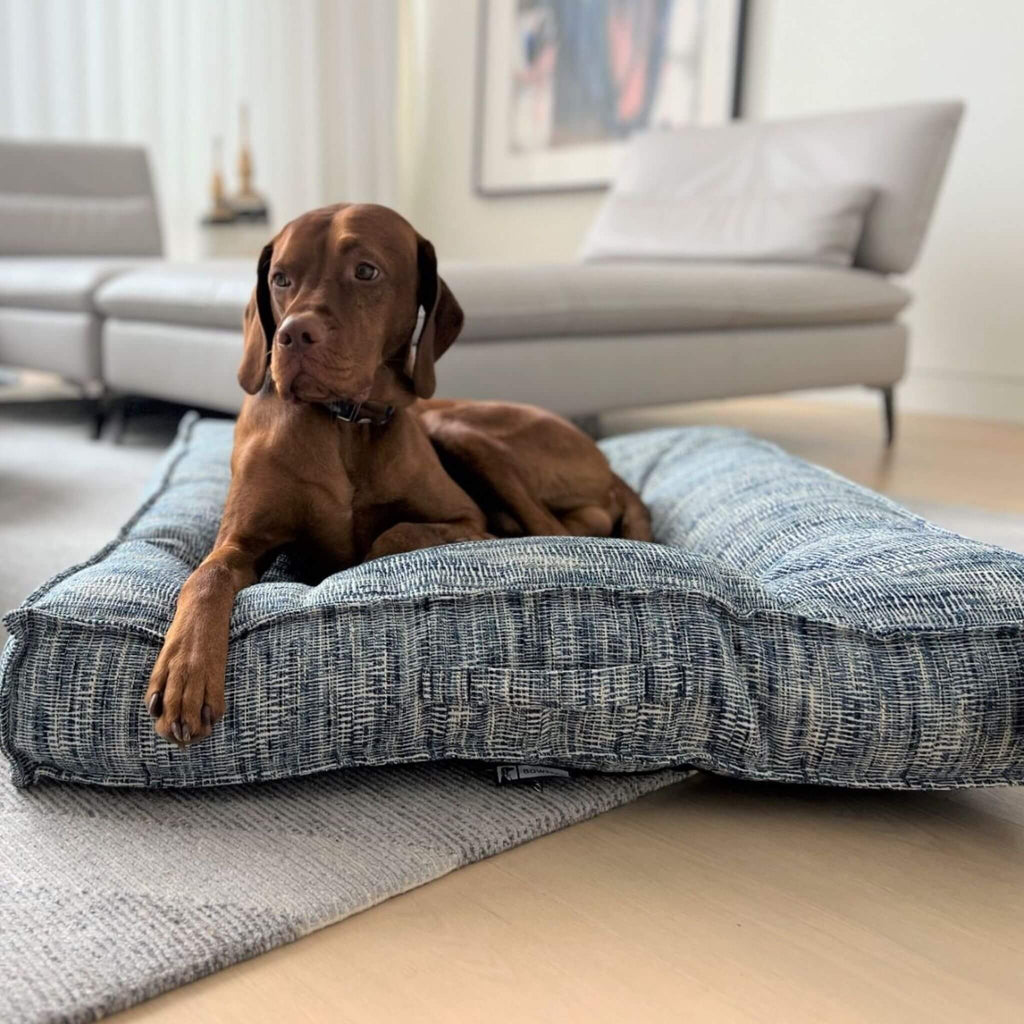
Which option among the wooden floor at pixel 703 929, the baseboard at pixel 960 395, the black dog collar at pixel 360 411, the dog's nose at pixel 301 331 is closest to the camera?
the wooden floor at pixel 703 929

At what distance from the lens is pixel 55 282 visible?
3.92 metres

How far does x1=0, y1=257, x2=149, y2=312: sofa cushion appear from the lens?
384 cm

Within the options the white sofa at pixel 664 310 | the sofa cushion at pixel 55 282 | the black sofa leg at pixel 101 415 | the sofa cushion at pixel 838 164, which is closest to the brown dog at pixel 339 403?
the white sofa at pixel 664 310

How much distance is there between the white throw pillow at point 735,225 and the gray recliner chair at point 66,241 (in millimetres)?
1757

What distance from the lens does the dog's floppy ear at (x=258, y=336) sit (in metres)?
1.69

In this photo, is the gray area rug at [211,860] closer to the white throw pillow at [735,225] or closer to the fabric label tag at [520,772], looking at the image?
the fabric label tag at [520,772]

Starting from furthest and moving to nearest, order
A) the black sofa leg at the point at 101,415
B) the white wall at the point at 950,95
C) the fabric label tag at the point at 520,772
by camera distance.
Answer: the white wall at the point at 950,95, the black sofa leg at the point at 101,415, the fabric label tag at the point at 520,772

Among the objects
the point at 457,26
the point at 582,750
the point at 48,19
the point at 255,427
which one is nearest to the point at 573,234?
the point at 457,26

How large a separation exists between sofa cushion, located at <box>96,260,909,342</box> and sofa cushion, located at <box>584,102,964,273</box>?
19 cm

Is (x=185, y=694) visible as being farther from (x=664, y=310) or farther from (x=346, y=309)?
(x=664, y=310)

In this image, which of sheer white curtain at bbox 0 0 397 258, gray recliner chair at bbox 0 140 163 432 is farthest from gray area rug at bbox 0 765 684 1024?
sheer white curtain at bbox 0 0 397 258

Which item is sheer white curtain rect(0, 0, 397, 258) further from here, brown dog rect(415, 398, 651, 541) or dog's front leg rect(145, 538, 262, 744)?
dog's front leg rect(145, 538, 262, 744)

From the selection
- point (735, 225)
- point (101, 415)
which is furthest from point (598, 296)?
point (101, 415)

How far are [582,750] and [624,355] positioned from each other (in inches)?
89.7
